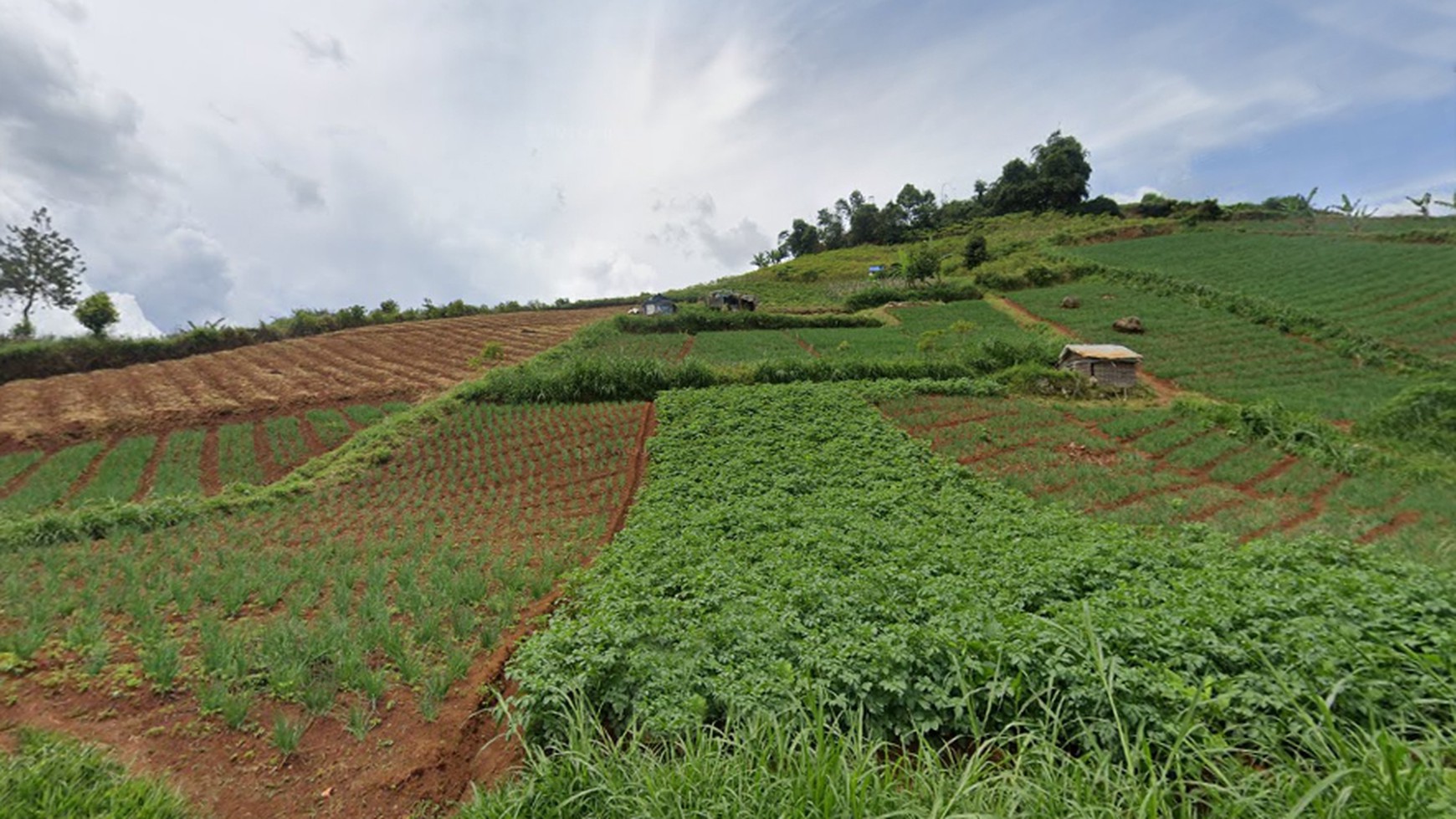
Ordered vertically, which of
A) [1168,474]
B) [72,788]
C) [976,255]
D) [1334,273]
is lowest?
[1168,474]

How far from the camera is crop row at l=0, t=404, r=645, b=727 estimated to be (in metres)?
5.12

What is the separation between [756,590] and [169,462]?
1896cm

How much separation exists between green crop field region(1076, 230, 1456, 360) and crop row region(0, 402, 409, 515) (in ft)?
130

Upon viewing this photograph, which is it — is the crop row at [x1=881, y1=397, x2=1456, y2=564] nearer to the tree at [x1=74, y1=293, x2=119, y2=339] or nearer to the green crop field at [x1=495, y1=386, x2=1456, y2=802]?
the green crop field at [x1=495, y1=386, x2=1456, y2=802]

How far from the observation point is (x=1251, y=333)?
24250mm

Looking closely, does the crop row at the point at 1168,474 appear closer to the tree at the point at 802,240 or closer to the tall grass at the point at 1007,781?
the tall grass at the point at 1007,781

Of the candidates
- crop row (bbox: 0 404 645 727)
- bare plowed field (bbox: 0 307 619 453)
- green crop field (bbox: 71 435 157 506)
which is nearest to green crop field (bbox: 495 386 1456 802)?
crop row (bbox: 0 404 645 727)

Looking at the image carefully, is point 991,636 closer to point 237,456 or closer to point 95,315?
point 237,456

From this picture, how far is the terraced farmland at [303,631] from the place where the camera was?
4281 millimetres

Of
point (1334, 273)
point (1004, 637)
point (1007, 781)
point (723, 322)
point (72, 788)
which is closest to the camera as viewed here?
point (1007, 781)

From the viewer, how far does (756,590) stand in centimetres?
570

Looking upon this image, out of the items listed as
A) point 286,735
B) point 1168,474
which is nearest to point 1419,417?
point 1168,474

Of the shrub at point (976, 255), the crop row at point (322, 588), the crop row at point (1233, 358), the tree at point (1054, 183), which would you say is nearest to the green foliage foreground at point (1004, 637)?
the crop row at point (322, 588)

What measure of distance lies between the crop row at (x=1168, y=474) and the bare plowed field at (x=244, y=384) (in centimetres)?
2059
